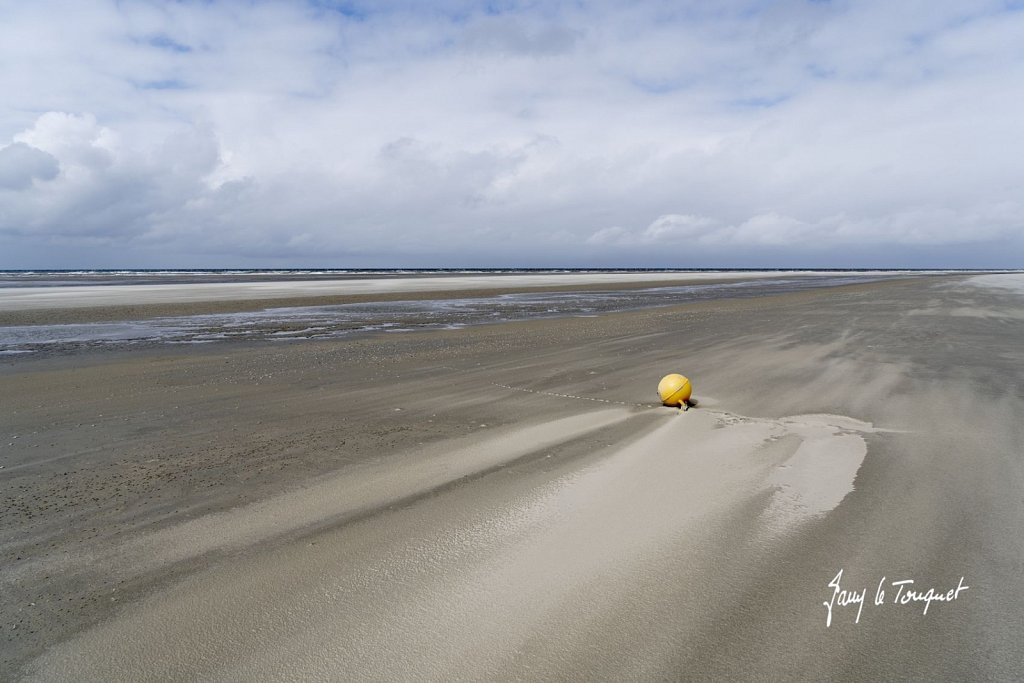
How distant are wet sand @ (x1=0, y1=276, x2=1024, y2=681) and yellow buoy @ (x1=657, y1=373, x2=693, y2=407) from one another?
0.89ft

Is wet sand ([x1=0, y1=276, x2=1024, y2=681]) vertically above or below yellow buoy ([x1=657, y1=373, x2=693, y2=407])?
below

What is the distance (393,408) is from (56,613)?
201 inches

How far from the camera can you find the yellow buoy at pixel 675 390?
8.00 meters

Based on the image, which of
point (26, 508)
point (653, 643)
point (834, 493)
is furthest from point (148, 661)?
point (834, 493)

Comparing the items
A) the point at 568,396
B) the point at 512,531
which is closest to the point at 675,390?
the point at 568,396

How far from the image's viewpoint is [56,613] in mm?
3533

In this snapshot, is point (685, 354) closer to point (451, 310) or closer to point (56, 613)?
point (56, 613)

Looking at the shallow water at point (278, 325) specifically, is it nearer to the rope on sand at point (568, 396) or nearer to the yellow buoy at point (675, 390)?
the rope on sand at point (568, 396)

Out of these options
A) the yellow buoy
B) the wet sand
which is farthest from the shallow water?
the yellow buoy

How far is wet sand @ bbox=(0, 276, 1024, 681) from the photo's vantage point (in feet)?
10.2

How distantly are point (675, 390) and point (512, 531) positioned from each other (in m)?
4.28

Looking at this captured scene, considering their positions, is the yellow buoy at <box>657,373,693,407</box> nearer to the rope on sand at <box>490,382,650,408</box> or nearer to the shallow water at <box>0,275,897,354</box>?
the rope on sand at <box>490,382,650,408</box>

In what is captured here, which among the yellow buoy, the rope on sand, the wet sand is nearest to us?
the wet sand

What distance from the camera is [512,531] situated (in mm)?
4465
